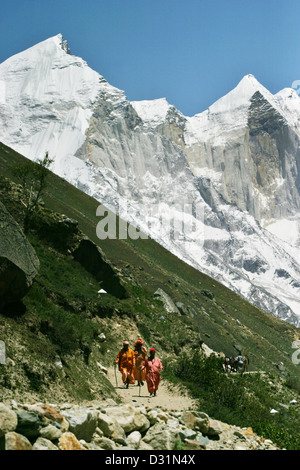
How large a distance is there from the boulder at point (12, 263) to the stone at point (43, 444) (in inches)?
272

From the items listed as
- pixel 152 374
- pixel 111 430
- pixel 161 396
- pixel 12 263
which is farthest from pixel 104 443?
pixel 161 396

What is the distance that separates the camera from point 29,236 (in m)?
26.0

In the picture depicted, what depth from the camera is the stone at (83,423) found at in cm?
887

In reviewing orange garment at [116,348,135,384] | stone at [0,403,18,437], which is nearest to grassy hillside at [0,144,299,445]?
orange garment at [116,348,135,384]

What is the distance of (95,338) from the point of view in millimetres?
20922

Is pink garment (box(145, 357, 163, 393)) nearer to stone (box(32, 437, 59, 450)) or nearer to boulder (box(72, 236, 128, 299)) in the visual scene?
stone (box(32, 437, 59, 450))

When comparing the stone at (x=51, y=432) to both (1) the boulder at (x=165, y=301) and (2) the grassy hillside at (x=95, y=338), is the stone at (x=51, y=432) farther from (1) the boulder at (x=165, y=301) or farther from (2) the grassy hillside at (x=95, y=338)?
(1) the boulder at (x=165, y=301)

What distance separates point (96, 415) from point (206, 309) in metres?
40.4

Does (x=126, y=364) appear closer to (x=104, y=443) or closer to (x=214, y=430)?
(x=214, y=430)

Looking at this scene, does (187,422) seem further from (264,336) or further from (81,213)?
(81,213)

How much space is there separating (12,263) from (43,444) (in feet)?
23.7

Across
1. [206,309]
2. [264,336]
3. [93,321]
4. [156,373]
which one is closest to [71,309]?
[93,321]

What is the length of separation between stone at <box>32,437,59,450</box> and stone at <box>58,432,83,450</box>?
0.51 ft

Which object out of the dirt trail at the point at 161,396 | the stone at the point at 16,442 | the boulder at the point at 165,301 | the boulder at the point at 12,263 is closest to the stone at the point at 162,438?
the stone at the point at 16,442
